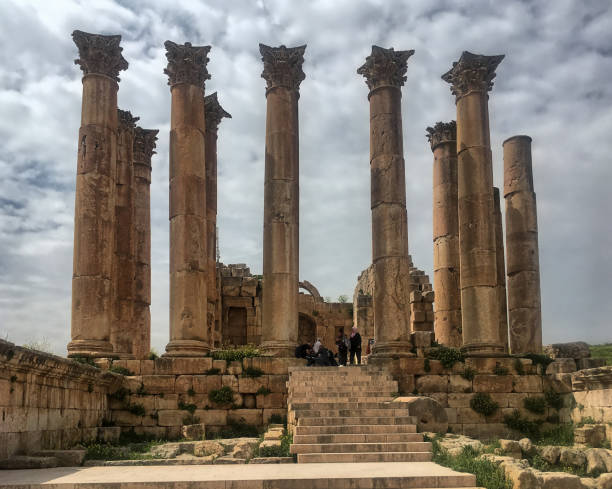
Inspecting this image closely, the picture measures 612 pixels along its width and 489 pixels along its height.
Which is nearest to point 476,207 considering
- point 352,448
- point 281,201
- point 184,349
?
point 281,201

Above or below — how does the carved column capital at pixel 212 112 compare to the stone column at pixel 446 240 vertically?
above

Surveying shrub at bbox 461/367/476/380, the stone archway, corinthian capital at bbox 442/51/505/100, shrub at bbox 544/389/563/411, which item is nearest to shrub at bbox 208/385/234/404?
shrub at bbox 461/367/476/380

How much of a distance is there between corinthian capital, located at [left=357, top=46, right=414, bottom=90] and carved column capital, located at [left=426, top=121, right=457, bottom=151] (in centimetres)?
475

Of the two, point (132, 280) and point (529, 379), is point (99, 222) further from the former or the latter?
point (529, 379)

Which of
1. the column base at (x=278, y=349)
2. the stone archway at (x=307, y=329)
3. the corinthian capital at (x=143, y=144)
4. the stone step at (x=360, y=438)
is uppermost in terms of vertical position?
the corinthian capital at (x=143, y=144)

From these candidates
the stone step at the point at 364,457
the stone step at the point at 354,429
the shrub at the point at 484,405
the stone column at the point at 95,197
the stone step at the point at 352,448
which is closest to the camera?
the stone step at the point at 364,457

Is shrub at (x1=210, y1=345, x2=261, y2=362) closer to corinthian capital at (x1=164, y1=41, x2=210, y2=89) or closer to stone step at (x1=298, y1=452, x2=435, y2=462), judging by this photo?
stone step at (x1=298, y1=452, x2=435, y2=462)

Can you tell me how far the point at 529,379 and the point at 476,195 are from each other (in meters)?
6.72

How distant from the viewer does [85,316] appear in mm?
23156

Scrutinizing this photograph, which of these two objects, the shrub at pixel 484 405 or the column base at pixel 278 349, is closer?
the shrub at pixel 484 405

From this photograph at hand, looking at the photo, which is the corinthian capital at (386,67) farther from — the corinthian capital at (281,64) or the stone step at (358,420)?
the stone step at (358,420)

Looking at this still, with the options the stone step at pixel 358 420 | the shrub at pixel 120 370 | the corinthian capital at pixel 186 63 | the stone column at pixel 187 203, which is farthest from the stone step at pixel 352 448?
the corinthian capital at pixel 186 63

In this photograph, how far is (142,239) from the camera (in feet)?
100

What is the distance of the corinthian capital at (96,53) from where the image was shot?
24.7 metres
